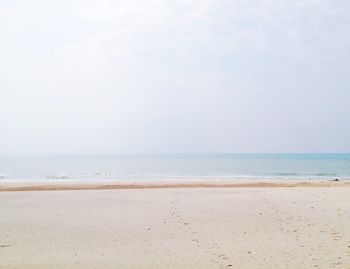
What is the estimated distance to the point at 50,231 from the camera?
10625 mm

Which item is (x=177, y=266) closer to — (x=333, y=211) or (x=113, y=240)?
(x=113, y=240)

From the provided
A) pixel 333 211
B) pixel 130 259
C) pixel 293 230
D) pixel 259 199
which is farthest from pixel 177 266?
pixel 259 199

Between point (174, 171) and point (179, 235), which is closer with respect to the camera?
point (179, 235)

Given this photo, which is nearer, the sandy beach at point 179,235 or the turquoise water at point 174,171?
the sandy beach at point 179,235

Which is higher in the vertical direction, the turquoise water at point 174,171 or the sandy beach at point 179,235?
the sandy beach at point 179,235

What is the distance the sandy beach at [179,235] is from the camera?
24.6ft

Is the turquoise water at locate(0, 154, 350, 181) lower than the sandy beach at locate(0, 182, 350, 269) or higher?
lower

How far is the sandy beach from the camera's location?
295 inches

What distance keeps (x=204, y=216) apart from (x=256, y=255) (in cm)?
463

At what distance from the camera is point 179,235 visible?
9656mm

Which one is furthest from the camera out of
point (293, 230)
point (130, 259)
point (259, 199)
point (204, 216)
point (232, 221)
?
point (259, 199)

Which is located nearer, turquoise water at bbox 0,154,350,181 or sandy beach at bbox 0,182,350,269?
sandy beach at bbox 0,182,350,269

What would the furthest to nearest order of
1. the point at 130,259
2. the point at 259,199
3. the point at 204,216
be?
1. the point at 259,199
2. the point at 204,216
3. the point at 130,259

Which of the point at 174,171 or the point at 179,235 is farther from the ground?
the point at 179,235
